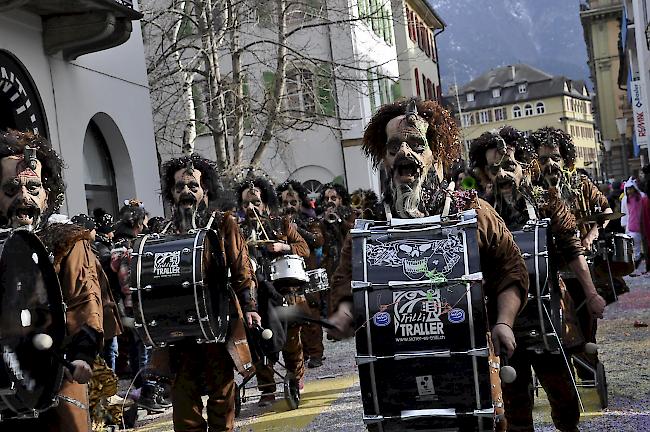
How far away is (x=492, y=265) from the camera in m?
4.92

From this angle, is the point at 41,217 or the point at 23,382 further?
the point at 41,217

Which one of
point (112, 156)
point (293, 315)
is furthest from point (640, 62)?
point (293, 315)

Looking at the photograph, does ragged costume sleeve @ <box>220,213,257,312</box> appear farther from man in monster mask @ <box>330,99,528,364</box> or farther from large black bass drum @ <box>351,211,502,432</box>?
large black bass drum @ <box>351,211,502,432</box>

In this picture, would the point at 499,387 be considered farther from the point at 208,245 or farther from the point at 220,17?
the point at 220,17

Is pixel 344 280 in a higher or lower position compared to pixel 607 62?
lower

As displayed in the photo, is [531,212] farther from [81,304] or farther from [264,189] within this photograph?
[264,189]

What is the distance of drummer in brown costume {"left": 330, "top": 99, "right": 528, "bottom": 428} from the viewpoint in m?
4.82

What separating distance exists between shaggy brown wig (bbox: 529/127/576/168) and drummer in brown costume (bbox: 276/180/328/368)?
3512mm

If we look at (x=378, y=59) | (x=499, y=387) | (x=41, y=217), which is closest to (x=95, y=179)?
(x=41, y=217)

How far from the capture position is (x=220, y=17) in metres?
24.3

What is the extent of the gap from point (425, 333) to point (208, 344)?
2.83 m

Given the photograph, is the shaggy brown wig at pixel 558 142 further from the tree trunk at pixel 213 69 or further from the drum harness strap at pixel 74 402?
the tree trunk at pixel 213 69

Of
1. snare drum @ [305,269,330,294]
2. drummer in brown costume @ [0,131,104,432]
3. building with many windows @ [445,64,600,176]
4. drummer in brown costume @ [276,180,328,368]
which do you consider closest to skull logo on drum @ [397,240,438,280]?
drummer in brown costume @ [0,131,104,432]

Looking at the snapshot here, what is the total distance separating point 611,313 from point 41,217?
425 inches
